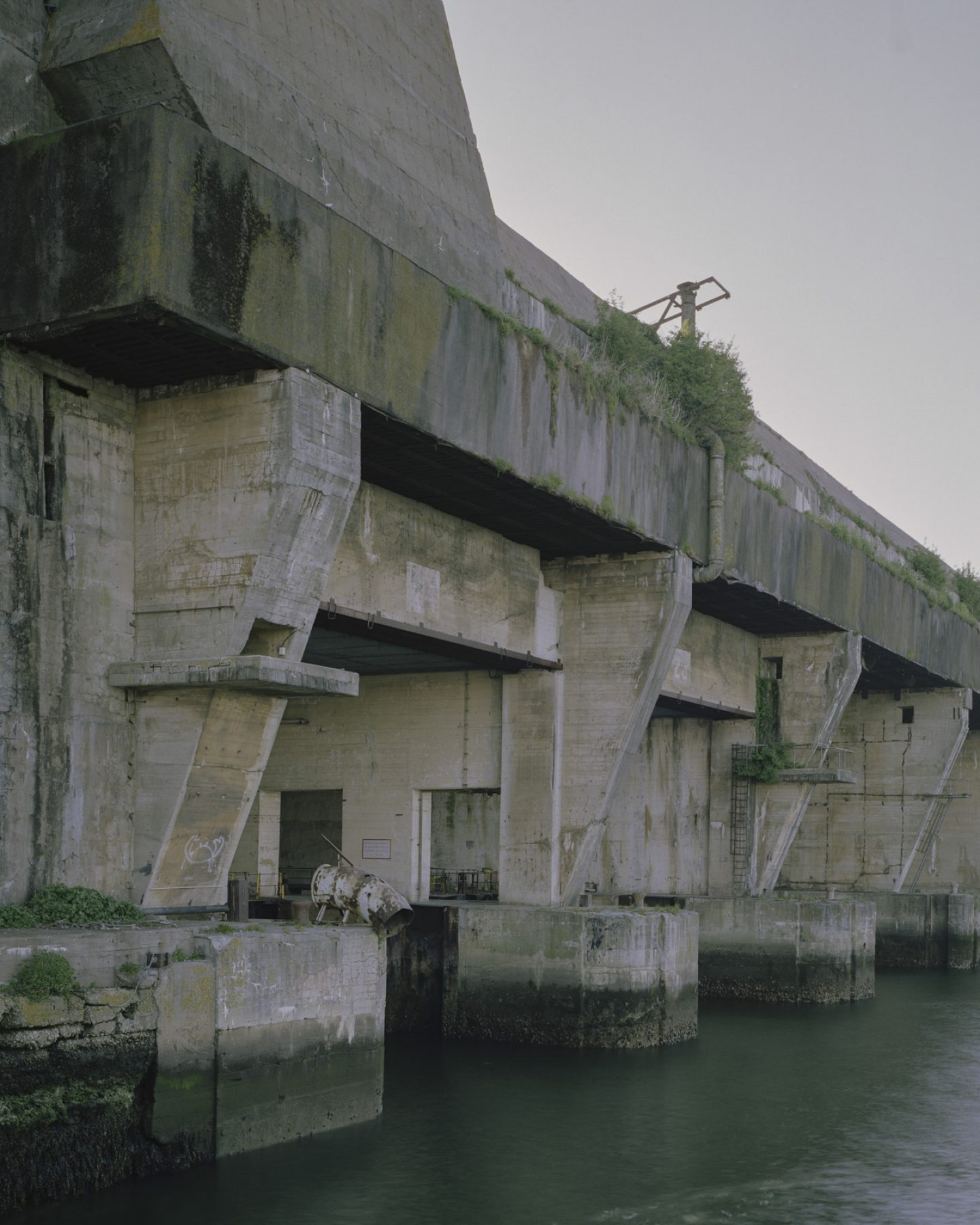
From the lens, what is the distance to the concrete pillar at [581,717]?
26.3 m

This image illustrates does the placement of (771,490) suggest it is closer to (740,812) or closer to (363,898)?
(740,812)

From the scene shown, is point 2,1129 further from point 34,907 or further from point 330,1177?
point 330,1177

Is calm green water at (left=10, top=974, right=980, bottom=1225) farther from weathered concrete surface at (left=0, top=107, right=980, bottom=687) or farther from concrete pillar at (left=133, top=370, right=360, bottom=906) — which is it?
weathered concrete surface at (left=0, top=107, right=980, bottom=687)

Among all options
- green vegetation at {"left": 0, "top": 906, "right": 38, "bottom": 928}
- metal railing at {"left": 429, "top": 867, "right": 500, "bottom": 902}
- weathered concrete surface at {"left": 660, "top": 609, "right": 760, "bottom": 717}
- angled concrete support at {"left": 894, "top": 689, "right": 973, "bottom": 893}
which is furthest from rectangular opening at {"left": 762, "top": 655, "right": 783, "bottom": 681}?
Result: green vegetation at {"left": 0, "top": 906, "right": 38, "bottom": 928}

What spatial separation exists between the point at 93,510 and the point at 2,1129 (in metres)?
6.57

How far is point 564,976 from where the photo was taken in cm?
2442

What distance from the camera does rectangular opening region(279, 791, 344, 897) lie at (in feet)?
116

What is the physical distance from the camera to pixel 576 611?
88.1ft

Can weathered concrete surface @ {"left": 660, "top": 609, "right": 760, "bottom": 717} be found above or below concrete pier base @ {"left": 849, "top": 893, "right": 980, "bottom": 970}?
above

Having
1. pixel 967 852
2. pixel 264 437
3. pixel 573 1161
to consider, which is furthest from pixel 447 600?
pixel 967 852

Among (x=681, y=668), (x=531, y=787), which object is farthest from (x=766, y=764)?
(x=531, y=787)

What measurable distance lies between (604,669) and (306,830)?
11.9 m

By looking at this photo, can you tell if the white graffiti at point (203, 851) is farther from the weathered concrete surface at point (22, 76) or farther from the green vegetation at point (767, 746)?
the green vegetation at point (767, 746)

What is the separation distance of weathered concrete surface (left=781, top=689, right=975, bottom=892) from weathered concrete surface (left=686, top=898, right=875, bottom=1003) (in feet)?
34.0
